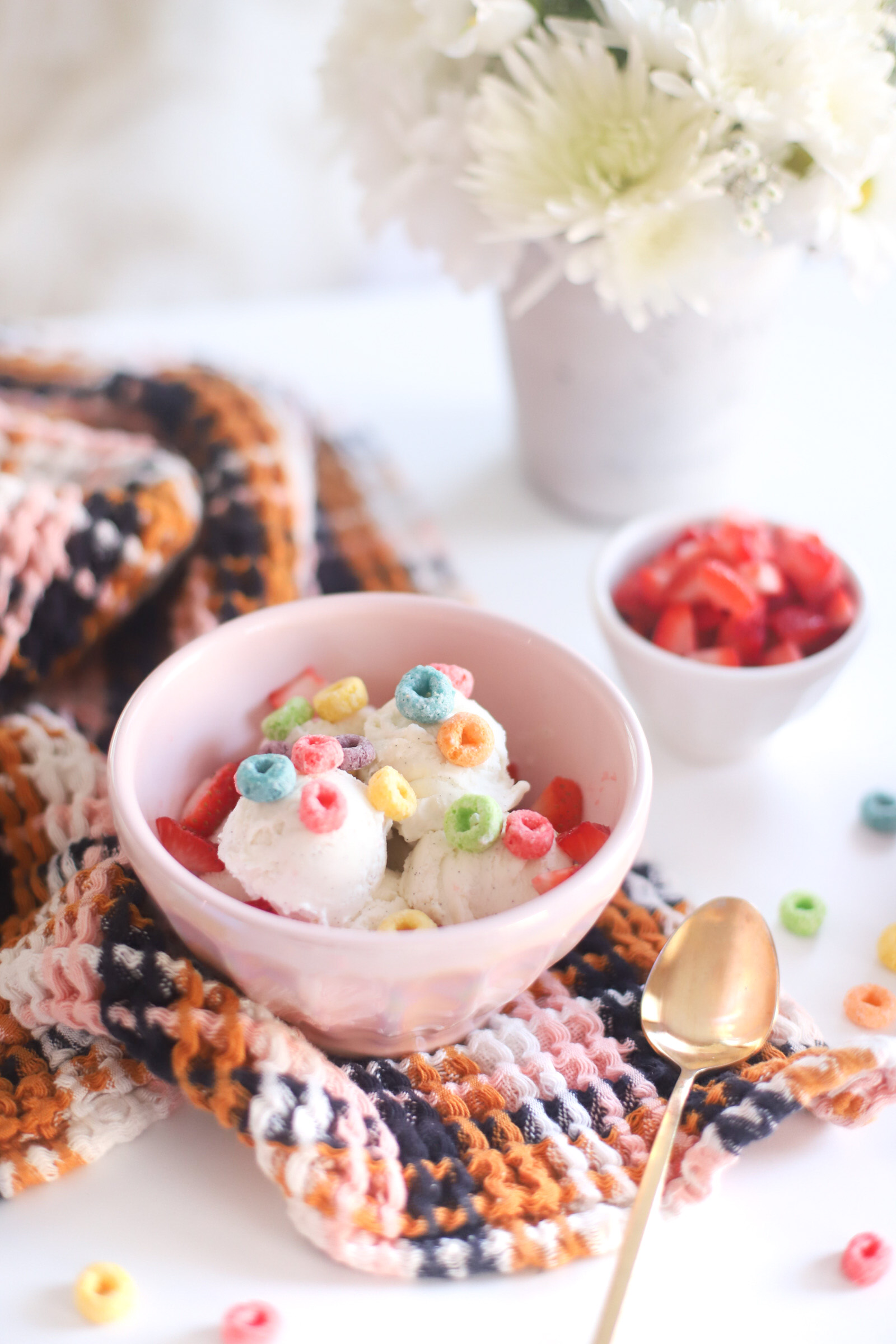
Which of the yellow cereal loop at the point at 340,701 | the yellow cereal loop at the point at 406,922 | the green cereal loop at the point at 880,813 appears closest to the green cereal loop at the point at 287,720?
the yellow cereal loop at the point at 340,701

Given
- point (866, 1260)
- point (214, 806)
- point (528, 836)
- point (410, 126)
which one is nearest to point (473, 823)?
point (528, 836)

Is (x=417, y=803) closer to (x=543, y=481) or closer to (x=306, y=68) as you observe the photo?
(x=543, y=481)

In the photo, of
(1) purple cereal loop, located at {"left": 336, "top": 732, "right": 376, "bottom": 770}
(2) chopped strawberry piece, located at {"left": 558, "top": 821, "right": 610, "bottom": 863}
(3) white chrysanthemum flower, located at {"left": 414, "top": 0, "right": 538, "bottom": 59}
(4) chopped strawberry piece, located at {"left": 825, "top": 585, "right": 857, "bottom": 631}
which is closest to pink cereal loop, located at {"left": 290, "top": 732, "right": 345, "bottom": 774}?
(1) purple cereal loop, located at {"left": 336, "top": 732, "right": 376, "bottom": 770}

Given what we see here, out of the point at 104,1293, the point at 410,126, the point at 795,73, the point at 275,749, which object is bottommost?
the point at 104,1293

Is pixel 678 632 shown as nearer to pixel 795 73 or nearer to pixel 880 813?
pixel 880 813

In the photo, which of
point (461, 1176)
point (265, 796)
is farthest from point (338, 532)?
point (461, 1176)

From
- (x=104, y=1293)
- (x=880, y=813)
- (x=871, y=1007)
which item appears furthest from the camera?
(x=880, y=813)
